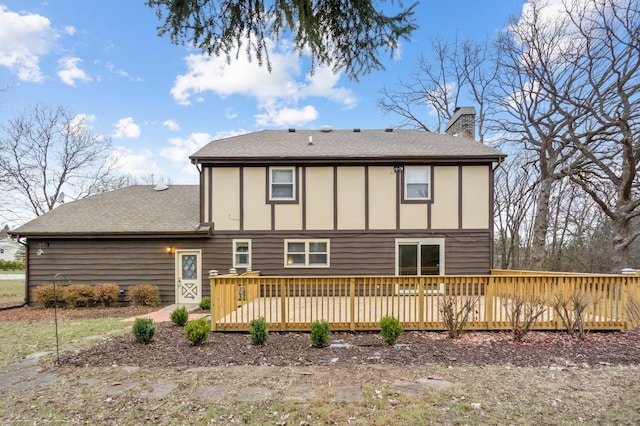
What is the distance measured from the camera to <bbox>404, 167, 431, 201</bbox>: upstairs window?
10.3 meters

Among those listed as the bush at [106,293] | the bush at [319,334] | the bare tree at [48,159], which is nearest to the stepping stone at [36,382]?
the bush at [319,334]

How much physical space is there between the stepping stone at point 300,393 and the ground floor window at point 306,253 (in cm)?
659

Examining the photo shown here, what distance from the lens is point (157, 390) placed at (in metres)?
3.68

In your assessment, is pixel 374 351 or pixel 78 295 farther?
pixel 78 295

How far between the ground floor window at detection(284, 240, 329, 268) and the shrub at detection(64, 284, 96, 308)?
585cm

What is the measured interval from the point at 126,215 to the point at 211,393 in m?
9.26

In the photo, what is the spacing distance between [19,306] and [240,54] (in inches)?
457

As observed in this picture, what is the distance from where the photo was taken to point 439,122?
19.5 m

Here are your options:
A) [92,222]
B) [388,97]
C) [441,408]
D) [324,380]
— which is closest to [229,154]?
[92,222]

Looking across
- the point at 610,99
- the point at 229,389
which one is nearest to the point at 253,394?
the point at 229,389

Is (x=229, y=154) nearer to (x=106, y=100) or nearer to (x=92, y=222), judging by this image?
(x=92, y=222)

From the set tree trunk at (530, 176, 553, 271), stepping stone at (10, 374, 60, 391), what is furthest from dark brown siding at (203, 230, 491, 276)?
stepping stone at (10, 374, 60, 391)

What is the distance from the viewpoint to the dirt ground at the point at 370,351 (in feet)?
14.9

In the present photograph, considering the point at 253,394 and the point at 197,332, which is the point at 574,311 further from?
the point at 197,332
